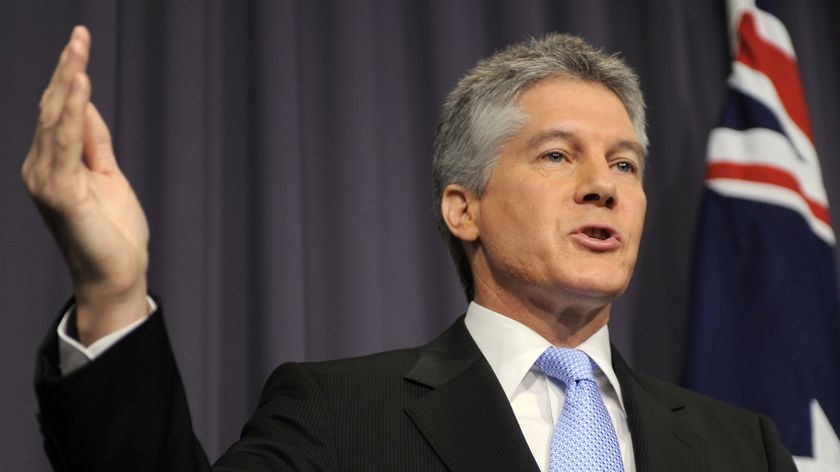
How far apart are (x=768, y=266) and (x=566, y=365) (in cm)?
114

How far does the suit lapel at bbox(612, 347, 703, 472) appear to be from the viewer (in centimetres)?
158

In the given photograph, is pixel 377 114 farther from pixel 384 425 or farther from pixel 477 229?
pixel 384 425

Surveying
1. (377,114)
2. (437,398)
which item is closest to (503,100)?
(437,398)

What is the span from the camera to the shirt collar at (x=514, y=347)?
1651 mm

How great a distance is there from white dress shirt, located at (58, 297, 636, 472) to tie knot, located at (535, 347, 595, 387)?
0.04 ft

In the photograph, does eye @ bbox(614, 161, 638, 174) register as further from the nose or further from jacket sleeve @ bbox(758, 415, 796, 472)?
jacket sleeve @ bbox(758, 415, 796, 472)

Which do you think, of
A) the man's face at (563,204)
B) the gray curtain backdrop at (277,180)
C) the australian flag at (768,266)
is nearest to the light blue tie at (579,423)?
the man's face at (563,204)

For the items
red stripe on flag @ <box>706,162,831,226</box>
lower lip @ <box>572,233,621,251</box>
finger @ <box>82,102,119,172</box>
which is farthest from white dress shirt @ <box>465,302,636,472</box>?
red stripe on flag @ <box>706,162,831,226</box>

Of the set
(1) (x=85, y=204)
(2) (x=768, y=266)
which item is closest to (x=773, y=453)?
(2) (x=768, y=266)

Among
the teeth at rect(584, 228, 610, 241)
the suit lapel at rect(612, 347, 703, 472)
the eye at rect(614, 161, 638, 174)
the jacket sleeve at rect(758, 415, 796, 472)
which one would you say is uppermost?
the eye at rect(614, 161, 638, 174)

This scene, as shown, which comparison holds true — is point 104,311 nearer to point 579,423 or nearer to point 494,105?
point 579,423

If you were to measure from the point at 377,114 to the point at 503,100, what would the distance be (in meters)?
0.81

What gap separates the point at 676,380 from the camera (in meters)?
2.76

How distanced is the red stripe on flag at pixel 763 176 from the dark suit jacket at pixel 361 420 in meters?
0.99
